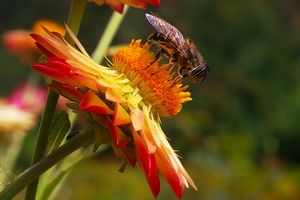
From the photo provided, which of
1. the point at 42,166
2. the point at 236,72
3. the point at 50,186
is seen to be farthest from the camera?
the point at 236,72

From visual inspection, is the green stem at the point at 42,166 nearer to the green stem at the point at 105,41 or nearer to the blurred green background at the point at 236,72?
the green stem at the point at 105,41

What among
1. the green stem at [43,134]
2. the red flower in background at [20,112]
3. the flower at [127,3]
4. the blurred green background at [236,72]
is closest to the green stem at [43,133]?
the green stem at [43,134]

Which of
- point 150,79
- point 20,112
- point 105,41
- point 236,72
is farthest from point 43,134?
point 236,72

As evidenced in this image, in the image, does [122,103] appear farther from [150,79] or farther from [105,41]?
[105,41]

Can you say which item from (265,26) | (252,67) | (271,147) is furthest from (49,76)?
(265,26)

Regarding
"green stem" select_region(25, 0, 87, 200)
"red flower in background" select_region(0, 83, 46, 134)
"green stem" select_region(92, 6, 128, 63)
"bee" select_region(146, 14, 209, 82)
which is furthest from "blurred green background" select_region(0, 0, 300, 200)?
"green stem" select_region(25, 0, 87, 200)

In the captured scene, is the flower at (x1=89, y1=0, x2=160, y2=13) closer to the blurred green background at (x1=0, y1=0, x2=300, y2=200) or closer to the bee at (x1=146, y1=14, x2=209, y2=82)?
the bee at (x1=146, y1=14, x2=209, y2=82)

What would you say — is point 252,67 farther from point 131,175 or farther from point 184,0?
point 131,175
